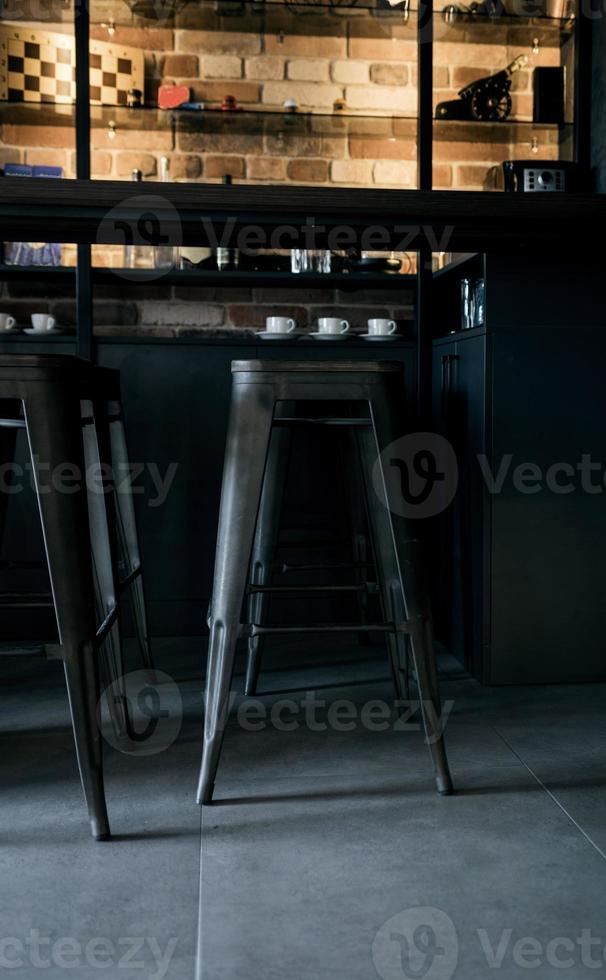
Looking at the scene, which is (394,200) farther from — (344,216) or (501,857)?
(501,857)

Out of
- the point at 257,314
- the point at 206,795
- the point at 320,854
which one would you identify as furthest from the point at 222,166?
the point at 320,854

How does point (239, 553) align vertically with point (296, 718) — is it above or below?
above

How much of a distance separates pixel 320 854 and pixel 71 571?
0.58 meters

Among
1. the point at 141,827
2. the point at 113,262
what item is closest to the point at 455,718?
the point at 141,827

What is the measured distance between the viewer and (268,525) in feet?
7.64

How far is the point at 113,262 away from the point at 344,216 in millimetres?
1528

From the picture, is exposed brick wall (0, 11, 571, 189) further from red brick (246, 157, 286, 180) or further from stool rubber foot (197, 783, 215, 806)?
stool rubber foot (197, 783, 215, 806)

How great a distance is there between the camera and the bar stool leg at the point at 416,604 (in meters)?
1.75

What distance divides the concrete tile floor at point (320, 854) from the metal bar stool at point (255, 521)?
13 centimetres

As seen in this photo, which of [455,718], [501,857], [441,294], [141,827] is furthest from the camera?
[441,294]

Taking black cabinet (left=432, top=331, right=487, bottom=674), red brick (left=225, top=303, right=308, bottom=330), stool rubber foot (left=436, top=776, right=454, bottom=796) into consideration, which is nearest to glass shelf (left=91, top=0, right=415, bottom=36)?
red brick (left=225, top=303, right=308, bottom=330)

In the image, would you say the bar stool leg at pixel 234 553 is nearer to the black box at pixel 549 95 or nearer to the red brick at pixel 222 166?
the red brick at pixel 222 166

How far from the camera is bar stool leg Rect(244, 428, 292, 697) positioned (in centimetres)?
230

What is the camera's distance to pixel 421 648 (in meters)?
1.75
